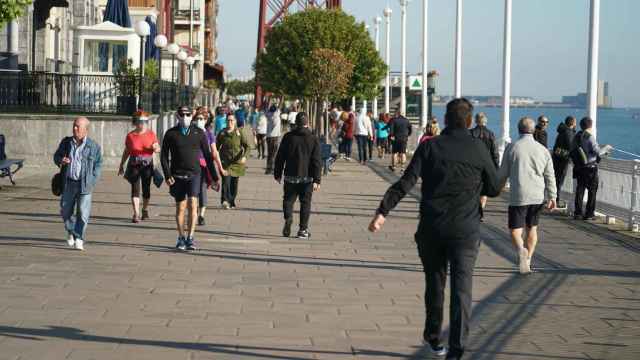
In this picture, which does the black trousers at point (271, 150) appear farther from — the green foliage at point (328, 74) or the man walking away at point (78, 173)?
the man walking away at point (78, 173)

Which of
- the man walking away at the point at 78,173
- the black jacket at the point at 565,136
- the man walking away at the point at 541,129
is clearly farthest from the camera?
the black jacket at the point at 565,136

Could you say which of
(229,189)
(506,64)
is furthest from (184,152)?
(506,64)

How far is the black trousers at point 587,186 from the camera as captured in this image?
65.4 feet

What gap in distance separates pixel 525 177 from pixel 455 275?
5336 mm

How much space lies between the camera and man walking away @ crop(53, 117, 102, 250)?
14367 mm

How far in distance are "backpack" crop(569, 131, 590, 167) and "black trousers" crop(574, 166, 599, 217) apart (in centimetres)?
11

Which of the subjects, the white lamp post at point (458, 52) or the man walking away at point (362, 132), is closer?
the man walking away at point (362, 132)

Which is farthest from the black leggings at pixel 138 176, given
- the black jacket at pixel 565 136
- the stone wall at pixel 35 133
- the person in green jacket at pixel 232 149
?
the stone wall at pixel 35 133

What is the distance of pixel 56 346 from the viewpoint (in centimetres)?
851

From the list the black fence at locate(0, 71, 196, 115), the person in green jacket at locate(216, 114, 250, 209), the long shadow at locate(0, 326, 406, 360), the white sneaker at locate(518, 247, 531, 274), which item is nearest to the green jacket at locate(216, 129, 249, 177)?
the person in green jacket at locate(216, 114, 250, 209)

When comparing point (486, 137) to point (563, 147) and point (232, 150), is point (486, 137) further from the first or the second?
point (232, 150)

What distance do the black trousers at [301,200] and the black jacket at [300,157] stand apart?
6.0 inches

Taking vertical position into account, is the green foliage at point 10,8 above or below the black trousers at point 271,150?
above

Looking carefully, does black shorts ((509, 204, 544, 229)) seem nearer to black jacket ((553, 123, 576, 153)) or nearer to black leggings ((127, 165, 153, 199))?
black leggings ((127, 165, 153, 199))
